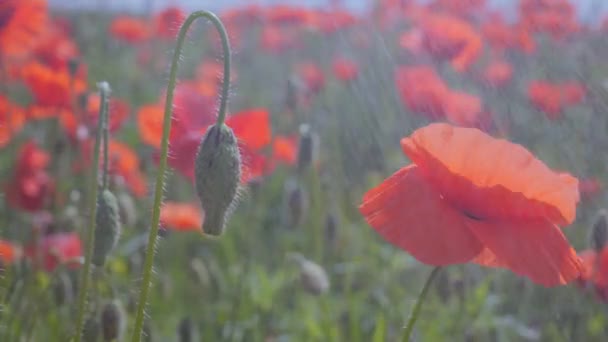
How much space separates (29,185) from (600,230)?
6.37 feet

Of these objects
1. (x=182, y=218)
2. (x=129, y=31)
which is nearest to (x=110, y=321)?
(x=182, y=218)

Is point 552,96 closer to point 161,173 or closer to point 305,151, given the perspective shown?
point 305,151

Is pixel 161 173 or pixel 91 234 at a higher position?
pixel 161 173

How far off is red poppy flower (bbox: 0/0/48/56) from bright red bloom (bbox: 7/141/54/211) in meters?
0.37

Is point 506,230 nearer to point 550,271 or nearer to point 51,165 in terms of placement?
point 550,271

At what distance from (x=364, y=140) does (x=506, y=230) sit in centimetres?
328

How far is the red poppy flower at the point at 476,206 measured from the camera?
118 cm

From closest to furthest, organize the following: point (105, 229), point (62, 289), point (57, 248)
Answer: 1. point (105, 229)
2. point (62, 289)
3. point (57, 248)

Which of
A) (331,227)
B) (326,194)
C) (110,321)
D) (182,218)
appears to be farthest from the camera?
(326,194)

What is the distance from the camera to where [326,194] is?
3.65 metres

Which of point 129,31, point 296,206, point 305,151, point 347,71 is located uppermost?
point 305,151

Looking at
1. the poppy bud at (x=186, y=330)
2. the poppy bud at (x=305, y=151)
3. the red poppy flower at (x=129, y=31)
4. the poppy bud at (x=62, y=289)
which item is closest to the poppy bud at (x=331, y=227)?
the poppy bud at (x=305, y=151)

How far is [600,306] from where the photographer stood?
294cm

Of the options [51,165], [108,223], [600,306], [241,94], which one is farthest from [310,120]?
[108,223]
